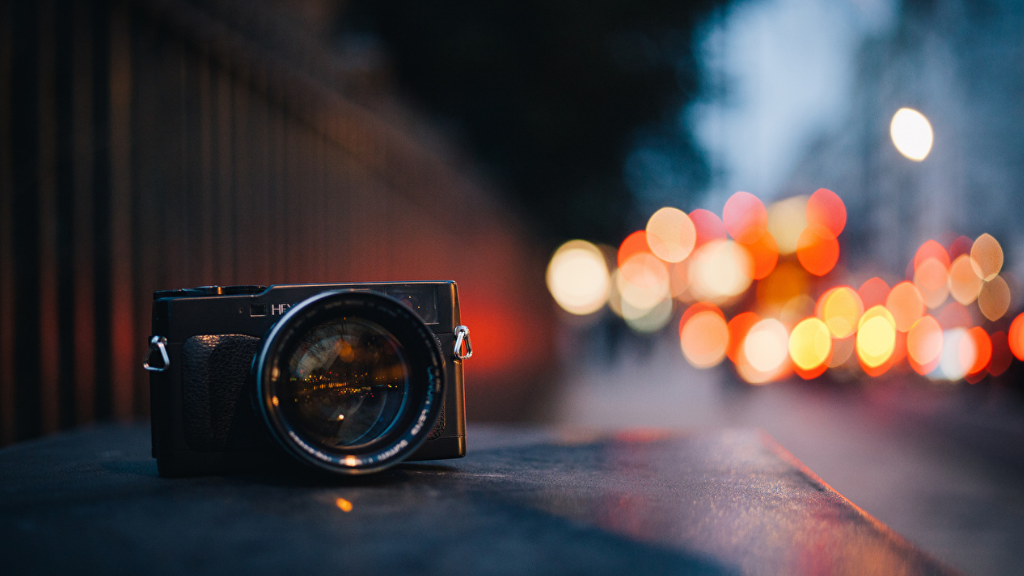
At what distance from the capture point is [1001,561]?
4.05 metres

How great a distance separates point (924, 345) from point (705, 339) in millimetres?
9569

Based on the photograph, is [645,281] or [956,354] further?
[645,281]

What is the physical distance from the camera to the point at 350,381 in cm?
141

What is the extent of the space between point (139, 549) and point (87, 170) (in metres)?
2.12

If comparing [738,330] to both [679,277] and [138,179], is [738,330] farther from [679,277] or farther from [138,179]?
[679,277]

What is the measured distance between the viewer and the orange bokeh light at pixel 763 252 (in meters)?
32.8

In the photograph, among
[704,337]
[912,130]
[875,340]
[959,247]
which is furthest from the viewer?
[704,337]

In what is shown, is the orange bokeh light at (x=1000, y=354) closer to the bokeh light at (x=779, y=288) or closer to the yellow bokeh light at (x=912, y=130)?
the yellow bokeh light at (x=912, y=130)

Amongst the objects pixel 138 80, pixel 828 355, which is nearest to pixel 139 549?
pixel 138 80

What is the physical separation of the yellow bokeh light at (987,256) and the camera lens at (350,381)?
61.5ft

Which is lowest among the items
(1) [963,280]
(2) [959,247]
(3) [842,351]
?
(3) [842,351]

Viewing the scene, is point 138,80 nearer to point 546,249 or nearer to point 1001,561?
point 1001,561

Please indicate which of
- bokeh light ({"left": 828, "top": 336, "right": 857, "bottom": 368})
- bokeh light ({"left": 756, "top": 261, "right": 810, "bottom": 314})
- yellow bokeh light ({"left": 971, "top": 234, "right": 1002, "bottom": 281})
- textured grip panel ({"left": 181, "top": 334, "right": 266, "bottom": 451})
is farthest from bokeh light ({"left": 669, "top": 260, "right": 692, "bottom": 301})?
textured grip panel ({"left": 181, "top": 334, "right": 266, "bottom": 451})

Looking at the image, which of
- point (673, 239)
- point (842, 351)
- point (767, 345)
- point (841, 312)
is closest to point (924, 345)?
point (842, 351)
